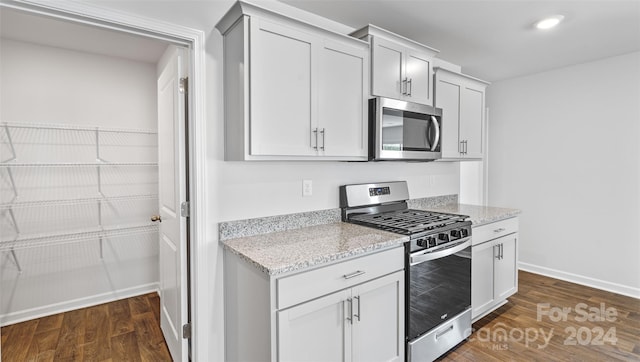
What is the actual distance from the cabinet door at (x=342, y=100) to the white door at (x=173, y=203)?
85 centimetres

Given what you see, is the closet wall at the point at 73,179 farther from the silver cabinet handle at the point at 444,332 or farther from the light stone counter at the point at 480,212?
the light stone counter at the point at 480,212

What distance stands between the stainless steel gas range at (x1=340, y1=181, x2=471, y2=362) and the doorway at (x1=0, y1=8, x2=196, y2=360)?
1666 mm

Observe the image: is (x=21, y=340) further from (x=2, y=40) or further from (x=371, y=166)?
(x=371, y=166)

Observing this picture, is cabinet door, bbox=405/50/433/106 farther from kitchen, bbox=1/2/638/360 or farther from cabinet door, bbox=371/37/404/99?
kitchen, bbox=1/2/638/360

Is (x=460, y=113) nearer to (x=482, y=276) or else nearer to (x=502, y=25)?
(x=502, y=25)

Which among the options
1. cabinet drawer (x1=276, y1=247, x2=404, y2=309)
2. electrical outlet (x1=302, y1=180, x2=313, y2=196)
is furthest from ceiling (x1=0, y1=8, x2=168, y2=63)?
cabinet drawer (x1=276, y1=247, x2=404, y2=309)

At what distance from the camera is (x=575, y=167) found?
371cm

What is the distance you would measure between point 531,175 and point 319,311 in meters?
3.69

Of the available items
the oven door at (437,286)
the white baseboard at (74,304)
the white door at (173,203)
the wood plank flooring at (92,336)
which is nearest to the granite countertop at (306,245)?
the oven door at (437,286)

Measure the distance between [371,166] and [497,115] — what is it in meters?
2.66

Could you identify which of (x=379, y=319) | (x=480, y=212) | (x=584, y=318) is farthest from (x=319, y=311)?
(x=584, y=318)

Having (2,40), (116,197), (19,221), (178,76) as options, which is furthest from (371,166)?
(2,40)

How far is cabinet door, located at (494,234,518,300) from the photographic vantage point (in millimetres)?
2848

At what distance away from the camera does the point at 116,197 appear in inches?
129
